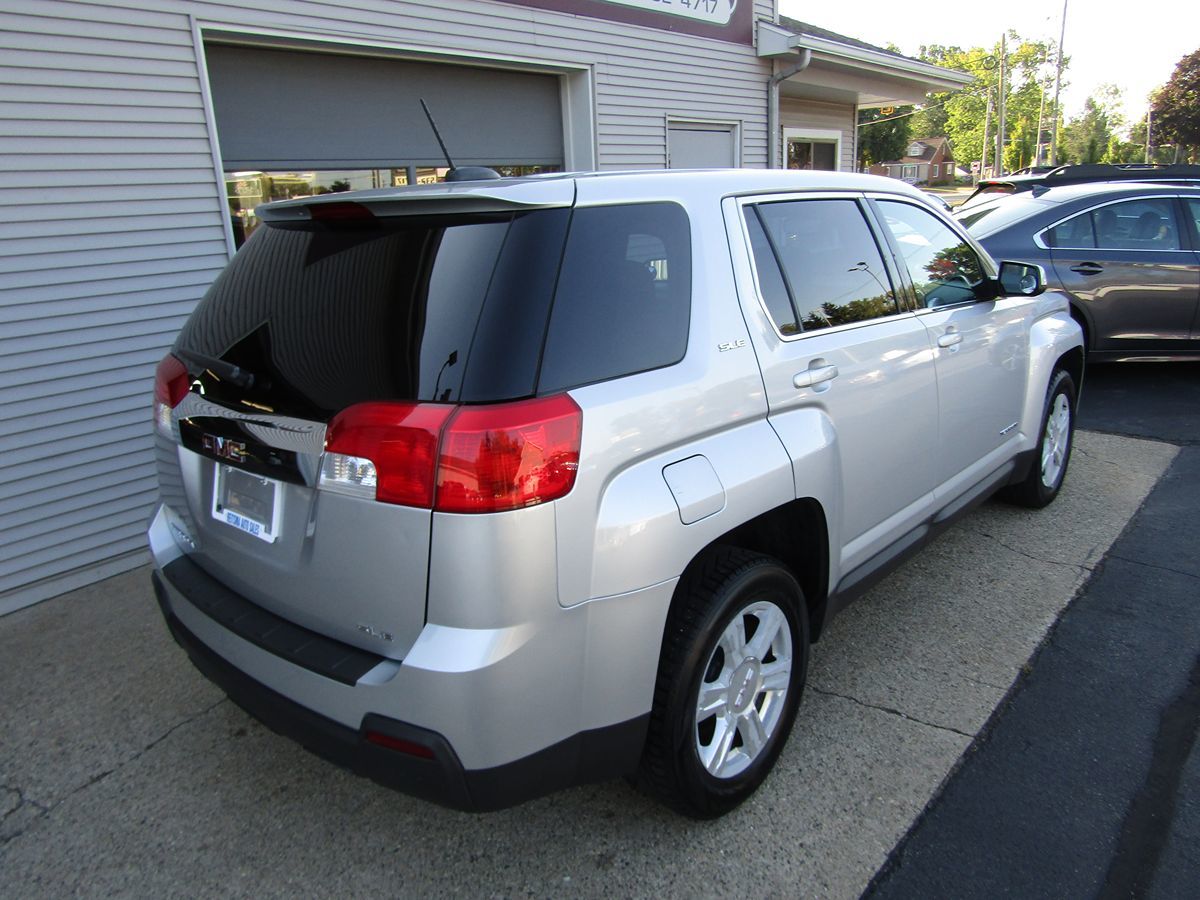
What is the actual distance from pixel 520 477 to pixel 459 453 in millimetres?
143

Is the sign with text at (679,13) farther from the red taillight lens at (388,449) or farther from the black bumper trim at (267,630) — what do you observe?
the red taillight lens at (388,449)

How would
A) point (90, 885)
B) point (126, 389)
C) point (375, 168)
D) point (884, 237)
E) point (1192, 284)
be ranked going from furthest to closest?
point (1192, 284)
point (375, 168)
point (126, 389)
point (884, 237)
point (90, 885)

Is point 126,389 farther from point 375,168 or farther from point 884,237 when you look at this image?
point 884,237

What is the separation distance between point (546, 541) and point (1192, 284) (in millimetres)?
7490

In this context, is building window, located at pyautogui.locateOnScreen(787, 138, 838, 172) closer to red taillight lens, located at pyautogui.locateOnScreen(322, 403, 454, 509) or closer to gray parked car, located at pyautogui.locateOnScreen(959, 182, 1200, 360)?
gray parked car, located at pyautogui.locateOnScreen(959, 182, 1200, 360)

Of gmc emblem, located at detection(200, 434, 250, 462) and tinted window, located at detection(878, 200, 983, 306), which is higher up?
tinted window, located at detection(878, 200, 983, 306)

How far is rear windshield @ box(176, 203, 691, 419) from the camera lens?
1906 mm

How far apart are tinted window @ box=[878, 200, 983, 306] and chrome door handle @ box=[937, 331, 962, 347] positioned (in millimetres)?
144

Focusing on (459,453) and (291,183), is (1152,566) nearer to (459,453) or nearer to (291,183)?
(459,453)

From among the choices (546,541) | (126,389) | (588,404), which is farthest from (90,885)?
(126,389)

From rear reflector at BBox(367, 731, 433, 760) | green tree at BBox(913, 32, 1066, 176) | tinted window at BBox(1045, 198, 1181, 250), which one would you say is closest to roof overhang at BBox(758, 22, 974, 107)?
tinted window at BBox(1045, 198, 1181, 250)

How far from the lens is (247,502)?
221 centimetres

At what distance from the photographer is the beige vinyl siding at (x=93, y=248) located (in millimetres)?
4109

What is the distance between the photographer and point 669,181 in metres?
2.43
